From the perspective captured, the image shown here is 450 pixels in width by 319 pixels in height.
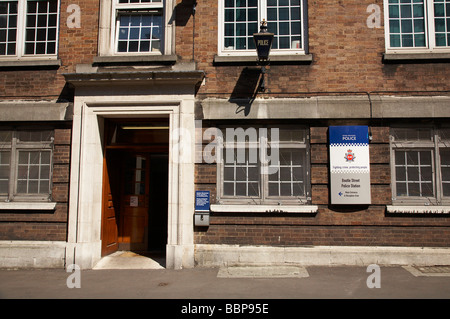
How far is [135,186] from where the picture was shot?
29.6 ft

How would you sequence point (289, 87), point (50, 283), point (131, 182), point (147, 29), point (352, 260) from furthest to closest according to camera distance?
point (131, 182) → point (147, 29) → point (289, 87) → point (352, 260) → point (50, 283)

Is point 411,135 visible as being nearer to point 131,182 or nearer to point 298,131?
point 298,131

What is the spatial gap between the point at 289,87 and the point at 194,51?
2246mm

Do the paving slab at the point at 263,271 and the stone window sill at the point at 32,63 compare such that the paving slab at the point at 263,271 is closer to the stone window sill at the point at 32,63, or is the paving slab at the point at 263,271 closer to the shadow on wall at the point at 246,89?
the shadow on wall at the point at 246,89

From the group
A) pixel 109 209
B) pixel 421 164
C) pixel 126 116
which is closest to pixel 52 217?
pixel 109 209

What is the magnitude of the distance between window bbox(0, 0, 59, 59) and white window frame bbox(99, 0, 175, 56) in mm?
1216

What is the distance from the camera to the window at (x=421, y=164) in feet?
24.5

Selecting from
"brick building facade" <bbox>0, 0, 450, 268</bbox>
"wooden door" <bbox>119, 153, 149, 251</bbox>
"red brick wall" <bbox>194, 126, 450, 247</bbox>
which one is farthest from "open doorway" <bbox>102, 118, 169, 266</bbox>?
"red brick wall" <bbox>194, 126, 450, 247</bbox>

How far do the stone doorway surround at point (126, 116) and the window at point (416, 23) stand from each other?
14.4 feet

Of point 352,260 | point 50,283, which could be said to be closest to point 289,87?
point 352,260

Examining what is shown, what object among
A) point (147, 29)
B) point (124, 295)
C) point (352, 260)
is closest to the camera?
point (124, 295)

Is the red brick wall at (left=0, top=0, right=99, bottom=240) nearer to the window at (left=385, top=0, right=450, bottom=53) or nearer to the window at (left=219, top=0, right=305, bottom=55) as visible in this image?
the window at (left=219, top=0, right=305, bottom=55)

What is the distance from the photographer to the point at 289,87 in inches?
302

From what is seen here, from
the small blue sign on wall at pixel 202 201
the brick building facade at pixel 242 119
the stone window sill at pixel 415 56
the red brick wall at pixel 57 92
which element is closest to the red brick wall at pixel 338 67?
the brick building facade at pixel 242 119
